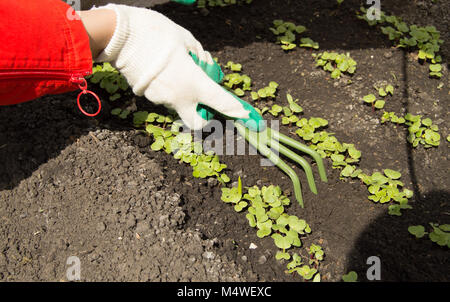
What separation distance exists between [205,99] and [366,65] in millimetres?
1223

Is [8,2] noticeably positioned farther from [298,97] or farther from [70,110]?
[298,97]

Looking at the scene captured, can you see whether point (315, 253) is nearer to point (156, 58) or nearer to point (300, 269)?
point (300, 269)

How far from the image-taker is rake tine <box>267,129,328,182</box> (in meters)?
1.92

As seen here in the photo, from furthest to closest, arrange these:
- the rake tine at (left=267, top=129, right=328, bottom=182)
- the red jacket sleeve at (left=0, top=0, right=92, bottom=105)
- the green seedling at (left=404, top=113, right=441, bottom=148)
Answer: the green seedling at (left=404, top=113, right=441, bottom=148)
the rake tine at (left=267, top=129, right=328, bottom=182)
the red jacket sleeve at (left=0, top=0, right=92, bottom=105)

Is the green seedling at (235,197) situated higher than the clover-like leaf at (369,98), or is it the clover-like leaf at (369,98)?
the clover-like leaf at (369,98)

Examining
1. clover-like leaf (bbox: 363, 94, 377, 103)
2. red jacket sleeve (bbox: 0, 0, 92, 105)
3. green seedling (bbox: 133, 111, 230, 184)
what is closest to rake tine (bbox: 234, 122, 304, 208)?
green seedling (bbox: 133, 111, 230, 184)

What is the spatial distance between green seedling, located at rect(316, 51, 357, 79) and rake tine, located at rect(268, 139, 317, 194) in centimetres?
73

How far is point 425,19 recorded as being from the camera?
8.93 ft

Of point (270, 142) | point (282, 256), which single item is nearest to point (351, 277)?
point (282, 256)

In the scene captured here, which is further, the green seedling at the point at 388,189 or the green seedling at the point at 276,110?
the green seedling at the point at 276,110

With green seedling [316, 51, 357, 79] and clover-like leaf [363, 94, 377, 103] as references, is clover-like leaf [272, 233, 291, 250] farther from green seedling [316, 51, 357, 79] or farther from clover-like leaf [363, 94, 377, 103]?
green seedling [316, 51, 357, 79]

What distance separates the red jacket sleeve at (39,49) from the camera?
54.3 inches

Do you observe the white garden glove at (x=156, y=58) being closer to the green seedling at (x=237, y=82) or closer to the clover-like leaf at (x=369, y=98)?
the green seedling at (x=237, y=82)

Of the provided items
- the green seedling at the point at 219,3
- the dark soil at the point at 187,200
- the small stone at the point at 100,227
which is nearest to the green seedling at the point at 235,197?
the dark soil at the point at 187,200
